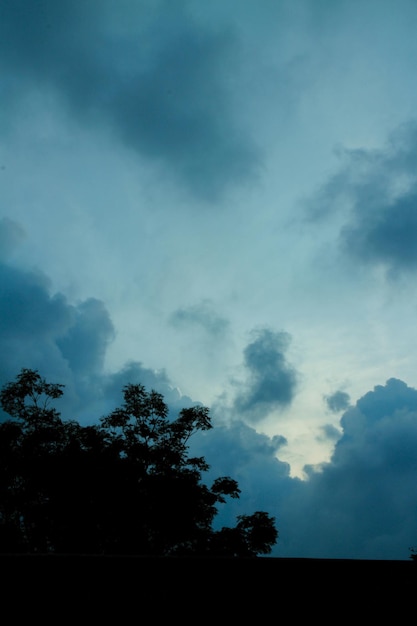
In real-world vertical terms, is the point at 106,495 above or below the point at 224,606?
above

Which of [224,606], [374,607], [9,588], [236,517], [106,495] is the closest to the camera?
[9,588]

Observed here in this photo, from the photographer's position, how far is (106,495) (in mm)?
23594

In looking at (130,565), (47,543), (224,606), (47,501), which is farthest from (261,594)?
(47,543)

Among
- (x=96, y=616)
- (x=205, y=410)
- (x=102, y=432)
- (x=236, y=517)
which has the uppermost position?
(x=205, y=410)

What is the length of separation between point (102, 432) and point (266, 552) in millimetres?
13101

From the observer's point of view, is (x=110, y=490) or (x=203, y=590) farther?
(x=110, y=490)

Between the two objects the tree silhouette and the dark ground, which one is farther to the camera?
the tree silhouette

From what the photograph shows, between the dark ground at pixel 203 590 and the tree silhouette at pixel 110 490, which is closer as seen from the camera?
the dark ground at pixel 203 590

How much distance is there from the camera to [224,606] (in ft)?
12.0

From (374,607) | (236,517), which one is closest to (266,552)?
(236,517)

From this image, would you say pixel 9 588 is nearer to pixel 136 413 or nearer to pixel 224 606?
pixel 224 606

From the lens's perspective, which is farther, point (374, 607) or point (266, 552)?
point (266, 552)

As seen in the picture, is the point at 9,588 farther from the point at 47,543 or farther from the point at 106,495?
the point at 47,543

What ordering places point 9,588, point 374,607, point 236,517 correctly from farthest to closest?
point 236,517
point 374,607
point 9,588
